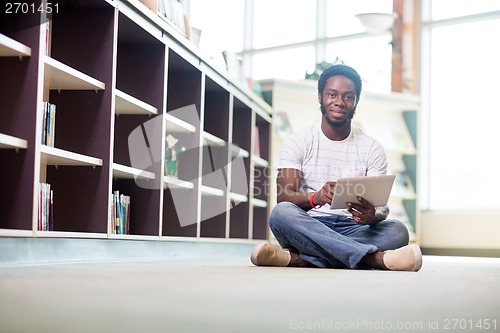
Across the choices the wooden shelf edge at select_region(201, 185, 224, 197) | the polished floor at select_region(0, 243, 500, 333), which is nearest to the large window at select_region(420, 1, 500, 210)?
the wooden shelf edge at select_region(201, 185, 224, 197)

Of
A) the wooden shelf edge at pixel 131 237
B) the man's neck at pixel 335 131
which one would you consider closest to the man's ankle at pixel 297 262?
the man's neck at pixel 335 131

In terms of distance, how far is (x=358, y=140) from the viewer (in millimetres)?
3086

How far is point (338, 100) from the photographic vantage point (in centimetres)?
301

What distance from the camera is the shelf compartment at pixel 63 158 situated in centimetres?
274

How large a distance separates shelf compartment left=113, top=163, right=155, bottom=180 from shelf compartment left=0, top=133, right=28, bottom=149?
825mm

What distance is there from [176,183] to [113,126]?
3.22 feet

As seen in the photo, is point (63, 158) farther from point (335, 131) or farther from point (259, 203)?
point (259, 203)

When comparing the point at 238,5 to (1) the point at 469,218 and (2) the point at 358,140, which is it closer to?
(1) the point at 469,218

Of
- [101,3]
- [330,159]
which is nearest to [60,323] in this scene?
[330,159]

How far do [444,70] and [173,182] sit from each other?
3.95 m

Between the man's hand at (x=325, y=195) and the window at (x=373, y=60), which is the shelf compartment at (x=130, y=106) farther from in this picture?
the window at (x=373, y=60)

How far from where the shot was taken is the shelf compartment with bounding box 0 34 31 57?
2.43 m

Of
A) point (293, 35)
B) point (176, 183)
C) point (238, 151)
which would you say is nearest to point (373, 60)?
point (293, 35)

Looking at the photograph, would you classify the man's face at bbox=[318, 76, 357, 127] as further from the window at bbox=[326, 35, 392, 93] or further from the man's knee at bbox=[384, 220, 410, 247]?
the window at bbox=[326, 35, 392, 93]
